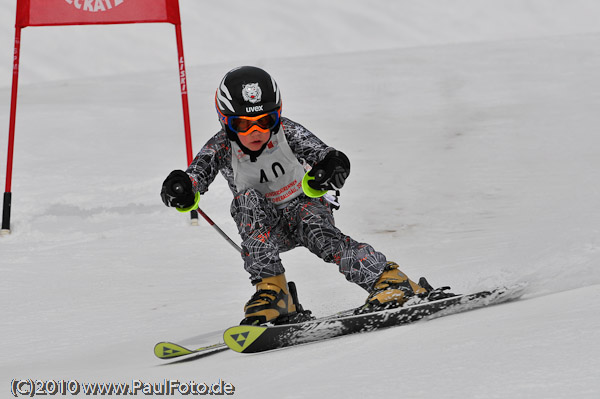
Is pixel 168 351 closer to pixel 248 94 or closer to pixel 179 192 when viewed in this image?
pixel 179 192

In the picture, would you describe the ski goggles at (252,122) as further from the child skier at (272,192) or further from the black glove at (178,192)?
the black glove at (178,192)

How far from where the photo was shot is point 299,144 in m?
3.68

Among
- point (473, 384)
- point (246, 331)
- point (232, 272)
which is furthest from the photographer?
point (232, 272)

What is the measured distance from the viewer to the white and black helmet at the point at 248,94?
11.4ft

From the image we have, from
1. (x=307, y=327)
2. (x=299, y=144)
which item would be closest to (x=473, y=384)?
(x=307, y=327)

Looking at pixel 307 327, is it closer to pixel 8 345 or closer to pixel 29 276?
pixel 8 345

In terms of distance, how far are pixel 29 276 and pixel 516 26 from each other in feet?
49.6

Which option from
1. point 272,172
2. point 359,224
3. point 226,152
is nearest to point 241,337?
point 272,172

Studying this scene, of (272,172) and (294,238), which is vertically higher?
(272,172)

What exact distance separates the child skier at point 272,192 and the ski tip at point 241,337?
27 cm

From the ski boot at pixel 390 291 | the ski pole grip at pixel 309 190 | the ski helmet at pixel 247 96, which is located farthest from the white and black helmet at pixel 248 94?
the ski boot at pixel 390 291

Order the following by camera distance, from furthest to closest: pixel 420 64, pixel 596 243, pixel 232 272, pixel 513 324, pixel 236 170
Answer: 1. pixel 420 64
2. pixel 232 272
3. pixel 596 243
4. pixel 236 170
5. pixel 513 324

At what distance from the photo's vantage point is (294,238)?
3.72m

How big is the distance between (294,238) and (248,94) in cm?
70
